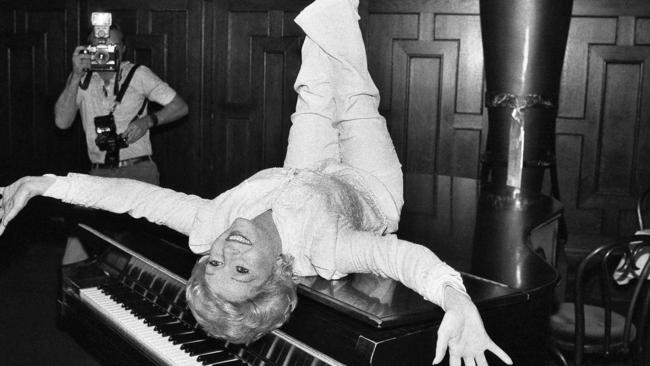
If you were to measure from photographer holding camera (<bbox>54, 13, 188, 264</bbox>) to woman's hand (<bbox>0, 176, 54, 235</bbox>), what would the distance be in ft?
5.98

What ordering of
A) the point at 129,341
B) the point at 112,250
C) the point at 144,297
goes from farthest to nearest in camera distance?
the point at 112,250 < the point at 144,297 < the point at 129,341

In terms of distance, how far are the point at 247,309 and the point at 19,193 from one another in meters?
0.73

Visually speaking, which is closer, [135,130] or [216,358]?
[216,358]


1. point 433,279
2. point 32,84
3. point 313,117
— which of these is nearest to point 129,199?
point 313,117

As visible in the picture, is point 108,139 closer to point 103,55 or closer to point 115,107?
point 115,107

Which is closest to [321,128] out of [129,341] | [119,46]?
A: [129,341]

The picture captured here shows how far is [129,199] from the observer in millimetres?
1941

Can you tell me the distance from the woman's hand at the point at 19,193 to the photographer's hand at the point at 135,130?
6.17 ft

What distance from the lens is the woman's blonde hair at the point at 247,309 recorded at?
4.79 feet

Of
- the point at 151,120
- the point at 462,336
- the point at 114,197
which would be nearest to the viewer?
the point at 462,336

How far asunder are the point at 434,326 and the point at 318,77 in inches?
52.2

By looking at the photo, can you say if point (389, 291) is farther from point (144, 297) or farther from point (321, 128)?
point (321, 128)

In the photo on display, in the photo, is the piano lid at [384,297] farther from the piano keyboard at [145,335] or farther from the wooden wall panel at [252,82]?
the wooden wall panel at [252,82]

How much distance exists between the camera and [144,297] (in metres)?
1.97
